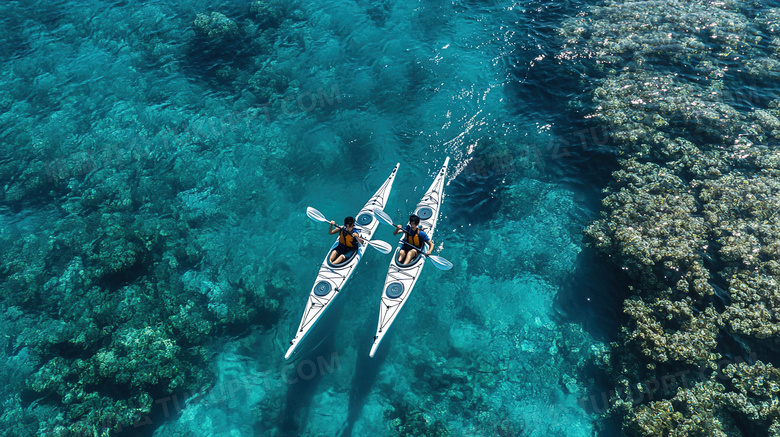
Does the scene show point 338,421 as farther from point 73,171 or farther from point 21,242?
point 73,171

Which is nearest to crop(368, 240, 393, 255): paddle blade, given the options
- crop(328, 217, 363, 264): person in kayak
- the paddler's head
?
crop(328, 217, 363, 264): person in kayak

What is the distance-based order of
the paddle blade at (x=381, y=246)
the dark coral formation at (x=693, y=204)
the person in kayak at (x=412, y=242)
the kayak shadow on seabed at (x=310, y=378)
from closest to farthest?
the dark coral formation at (x=693, y=204) < the kayak shadow on seabed at (x=310, y=378) < the person in kayak at (x=412, y=242) < the paddle blade at (x=381, y=246)

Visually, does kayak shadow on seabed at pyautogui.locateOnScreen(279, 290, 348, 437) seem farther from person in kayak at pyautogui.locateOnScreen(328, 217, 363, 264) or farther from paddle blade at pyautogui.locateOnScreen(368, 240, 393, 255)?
paddle blade at pyautogui.locateOnScreen(368, 240, 393, 255)

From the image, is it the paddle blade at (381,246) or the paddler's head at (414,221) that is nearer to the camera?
the paddler's head at (414,221)

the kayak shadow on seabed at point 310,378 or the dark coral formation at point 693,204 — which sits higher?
the dark coral formation at point 693,204

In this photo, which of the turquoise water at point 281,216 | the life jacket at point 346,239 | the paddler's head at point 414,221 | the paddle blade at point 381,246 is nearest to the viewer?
the turquoise water at point 281,216

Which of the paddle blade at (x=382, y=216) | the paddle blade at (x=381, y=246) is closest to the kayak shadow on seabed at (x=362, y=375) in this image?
the paddle blade at (x=381, y=246)

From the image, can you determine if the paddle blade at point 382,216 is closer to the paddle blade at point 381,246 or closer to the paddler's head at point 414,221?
the paddle blade at point 381,246

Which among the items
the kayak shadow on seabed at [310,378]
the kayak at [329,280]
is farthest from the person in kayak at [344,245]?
the kayak shadow on seabed at [310,378]

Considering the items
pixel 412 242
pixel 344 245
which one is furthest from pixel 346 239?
pixel 412 242
